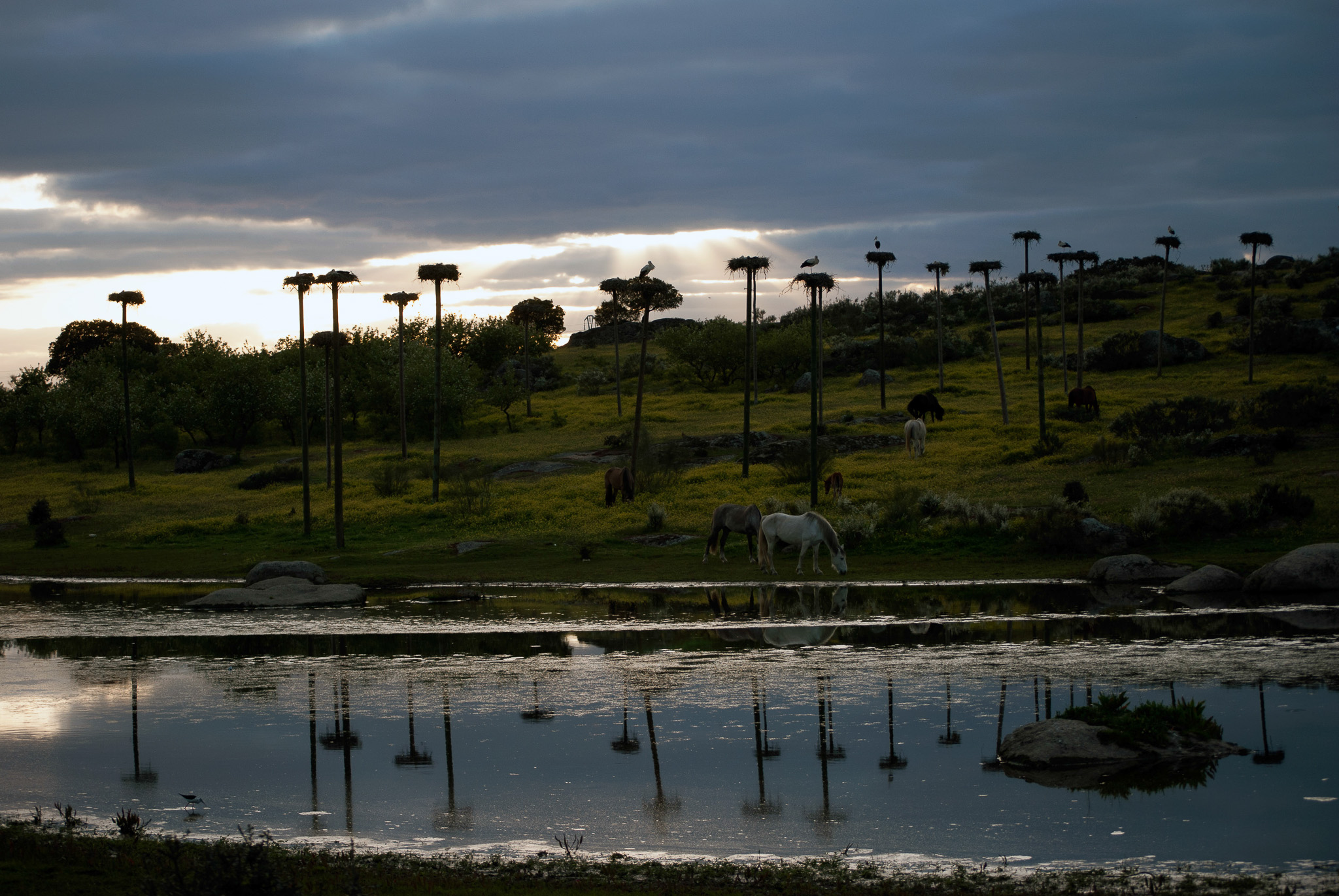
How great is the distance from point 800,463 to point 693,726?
104 ft

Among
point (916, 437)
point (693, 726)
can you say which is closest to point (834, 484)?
point (916, 437)

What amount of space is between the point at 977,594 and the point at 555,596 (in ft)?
32.6

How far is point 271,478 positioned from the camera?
2297 inches

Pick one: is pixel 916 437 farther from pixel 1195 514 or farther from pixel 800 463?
pixel 1195 514

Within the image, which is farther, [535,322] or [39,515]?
[535,322]

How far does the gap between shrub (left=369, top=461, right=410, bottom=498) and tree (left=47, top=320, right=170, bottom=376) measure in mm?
75017

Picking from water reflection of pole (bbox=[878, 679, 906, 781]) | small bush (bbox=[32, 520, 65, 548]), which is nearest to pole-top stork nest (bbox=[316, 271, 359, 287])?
small bush (bbox=[32, 520, 65, 548])

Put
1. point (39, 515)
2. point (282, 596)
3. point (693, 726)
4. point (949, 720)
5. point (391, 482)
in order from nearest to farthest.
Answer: point (949, 720), point (693, 726), point (282, 596), point (39, 515), point (391, 482)

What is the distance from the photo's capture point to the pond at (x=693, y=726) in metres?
9.75

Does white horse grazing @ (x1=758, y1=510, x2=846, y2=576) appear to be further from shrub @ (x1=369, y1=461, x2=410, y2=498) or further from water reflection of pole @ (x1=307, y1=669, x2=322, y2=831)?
shrub @ (x1=369, y1=461, x2=410, y2=498)

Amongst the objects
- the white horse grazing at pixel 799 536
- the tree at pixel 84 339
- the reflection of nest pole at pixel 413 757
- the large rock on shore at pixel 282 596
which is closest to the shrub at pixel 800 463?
the white horse grazing at pixel 799 536

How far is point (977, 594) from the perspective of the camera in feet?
→ 81.2

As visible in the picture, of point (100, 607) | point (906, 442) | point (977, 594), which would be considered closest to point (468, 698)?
point (977, 594)

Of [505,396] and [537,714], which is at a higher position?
[505,396]
